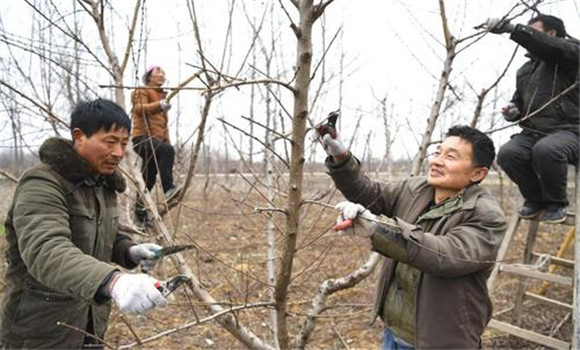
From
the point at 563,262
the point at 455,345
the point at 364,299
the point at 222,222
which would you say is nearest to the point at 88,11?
the point at 455,345

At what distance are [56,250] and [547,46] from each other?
9.60 feet

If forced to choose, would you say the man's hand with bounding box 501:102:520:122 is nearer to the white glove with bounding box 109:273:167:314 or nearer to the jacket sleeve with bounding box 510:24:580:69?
the jacket sleeve with bounding box 510:24:580:69

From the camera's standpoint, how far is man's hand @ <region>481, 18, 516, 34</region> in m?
2.58

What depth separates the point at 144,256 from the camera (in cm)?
195

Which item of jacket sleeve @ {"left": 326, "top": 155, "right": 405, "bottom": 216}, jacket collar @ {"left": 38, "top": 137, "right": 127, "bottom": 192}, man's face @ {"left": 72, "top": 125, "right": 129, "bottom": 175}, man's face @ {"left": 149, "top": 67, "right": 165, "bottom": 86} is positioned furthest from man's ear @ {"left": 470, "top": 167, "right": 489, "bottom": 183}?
man's face @ {"left": 149, "top": 67, "right": 165, "bottom": 86}

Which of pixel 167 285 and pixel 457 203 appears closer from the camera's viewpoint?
pixel 167 285

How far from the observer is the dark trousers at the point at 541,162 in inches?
125

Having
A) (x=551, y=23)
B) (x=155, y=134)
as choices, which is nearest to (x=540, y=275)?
(x=551, y=23)

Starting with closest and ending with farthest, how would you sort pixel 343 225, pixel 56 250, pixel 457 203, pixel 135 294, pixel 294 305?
pixel 135 294 → pixel 56 250 → pixel 343 225 → pixel 457 203 → pixel 294 305

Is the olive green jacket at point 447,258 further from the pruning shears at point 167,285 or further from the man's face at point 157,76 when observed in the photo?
the man's face at point 157,76

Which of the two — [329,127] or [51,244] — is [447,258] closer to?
[329,127]

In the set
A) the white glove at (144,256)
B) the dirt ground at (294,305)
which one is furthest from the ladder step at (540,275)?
the white glove at (144,256)

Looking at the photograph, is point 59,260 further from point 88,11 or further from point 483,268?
point 483,268

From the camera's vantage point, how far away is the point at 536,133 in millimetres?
3449
